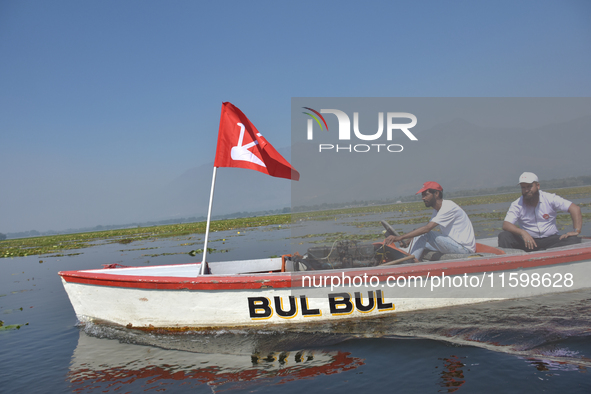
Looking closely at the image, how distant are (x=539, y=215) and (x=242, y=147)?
19.2 ft

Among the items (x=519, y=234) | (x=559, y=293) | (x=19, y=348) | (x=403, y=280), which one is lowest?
(x=19, y=348)

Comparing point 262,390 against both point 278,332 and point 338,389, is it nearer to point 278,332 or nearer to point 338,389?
point 338,389

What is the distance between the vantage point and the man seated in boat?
6457 mm

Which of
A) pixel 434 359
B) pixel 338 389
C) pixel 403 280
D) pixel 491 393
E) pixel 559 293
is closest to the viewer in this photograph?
pixel 491 393

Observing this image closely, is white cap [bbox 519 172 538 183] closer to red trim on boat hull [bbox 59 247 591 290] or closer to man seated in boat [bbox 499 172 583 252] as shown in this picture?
man seated in boat [bbox 499 172 583 252]

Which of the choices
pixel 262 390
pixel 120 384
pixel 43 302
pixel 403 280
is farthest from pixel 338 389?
pixel 43 302

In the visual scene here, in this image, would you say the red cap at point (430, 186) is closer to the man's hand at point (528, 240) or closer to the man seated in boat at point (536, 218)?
the man seated in boat at point (536, 218)

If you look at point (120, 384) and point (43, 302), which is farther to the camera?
point (43, 302)

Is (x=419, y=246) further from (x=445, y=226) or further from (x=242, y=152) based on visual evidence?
(x=242, y=152)

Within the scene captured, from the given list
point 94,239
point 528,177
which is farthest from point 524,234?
point 94,239

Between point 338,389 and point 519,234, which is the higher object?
point 519,234

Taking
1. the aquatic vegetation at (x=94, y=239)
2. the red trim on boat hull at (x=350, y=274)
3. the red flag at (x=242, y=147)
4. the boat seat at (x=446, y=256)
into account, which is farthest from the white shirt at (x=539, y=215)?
the aquatic vegetation at (x=94, y=239)

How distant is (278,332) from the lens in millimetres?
6074

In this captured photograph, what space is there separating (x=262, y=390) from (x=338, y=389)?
96 centimetres
